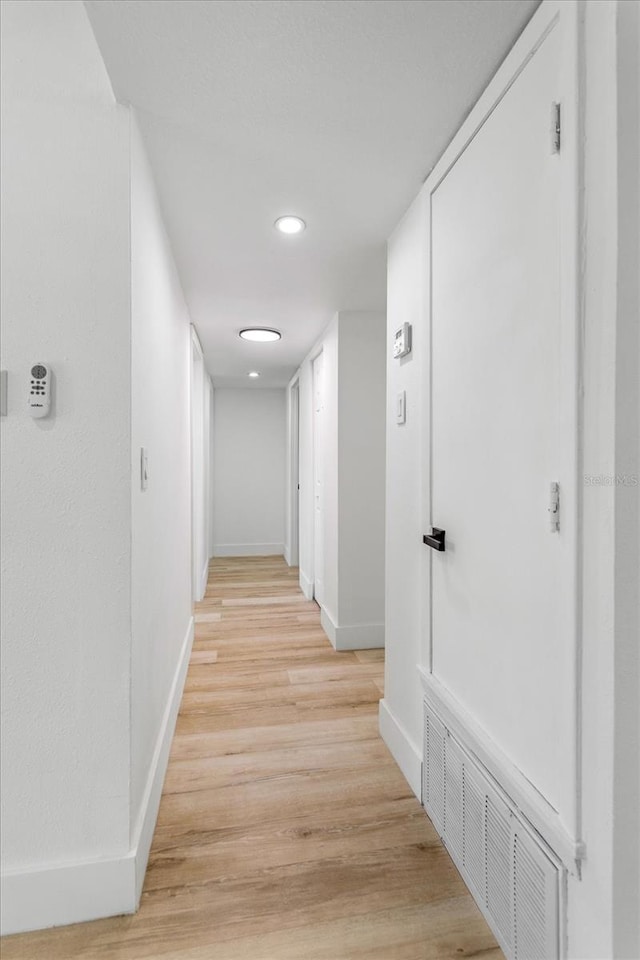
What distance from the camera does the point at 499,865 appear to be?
1.25m

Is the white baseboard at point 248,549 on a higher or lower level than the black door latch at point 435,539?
lower

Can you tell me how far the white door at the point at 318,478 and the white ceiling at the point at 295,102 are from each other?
5.81 ft

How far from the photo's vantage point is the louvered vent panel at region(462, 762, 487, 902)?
1344 millimetres

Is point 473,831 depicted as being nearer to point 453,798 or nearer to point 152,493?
point 453,798

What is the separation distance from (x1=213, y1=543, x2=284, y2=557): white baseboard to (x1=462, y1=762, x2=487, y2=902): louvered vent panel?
18.2 ft

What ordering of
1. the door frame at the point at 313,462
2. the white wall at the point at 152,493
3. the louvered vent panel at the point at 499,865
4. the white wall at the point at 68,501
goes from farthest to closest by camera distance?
the door frame at the point at 313,462, the white wall at the point at 152,493, the white wall at the point at 68,501, the louvered vent panel at the point at 499,865

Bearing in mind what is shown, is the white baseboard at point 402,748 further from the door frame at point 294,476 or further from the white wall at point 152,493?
the door frame at point 294,476

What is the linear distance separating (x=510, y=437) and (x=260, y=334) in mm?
2962

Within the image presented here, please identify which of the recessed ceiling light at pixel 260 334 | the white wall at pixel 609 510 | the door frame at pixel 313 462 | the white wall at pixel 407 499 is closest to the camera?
the white wall at pixel 609 510

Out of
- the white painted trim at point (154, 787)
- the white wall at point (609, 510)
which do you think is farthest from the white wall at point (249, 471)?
the white wall at point (609, 510)

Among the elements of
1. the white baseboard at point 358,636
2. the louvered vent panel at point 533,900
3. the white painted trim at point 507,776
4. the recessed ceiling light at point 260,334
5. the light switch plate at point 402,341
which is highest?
the recessed ceiling light at point 260,334

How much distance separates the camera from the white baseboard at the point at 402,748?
1.84 metres

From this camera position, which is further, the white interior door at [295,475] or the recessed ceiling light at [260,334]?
the white interior door at [295,475]

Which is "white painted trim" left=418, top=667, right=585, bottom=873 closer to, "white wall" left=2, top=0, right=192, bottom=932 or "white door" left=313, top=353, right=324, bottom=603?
"white wall" left=2, top=0, right=192, bottom=932
